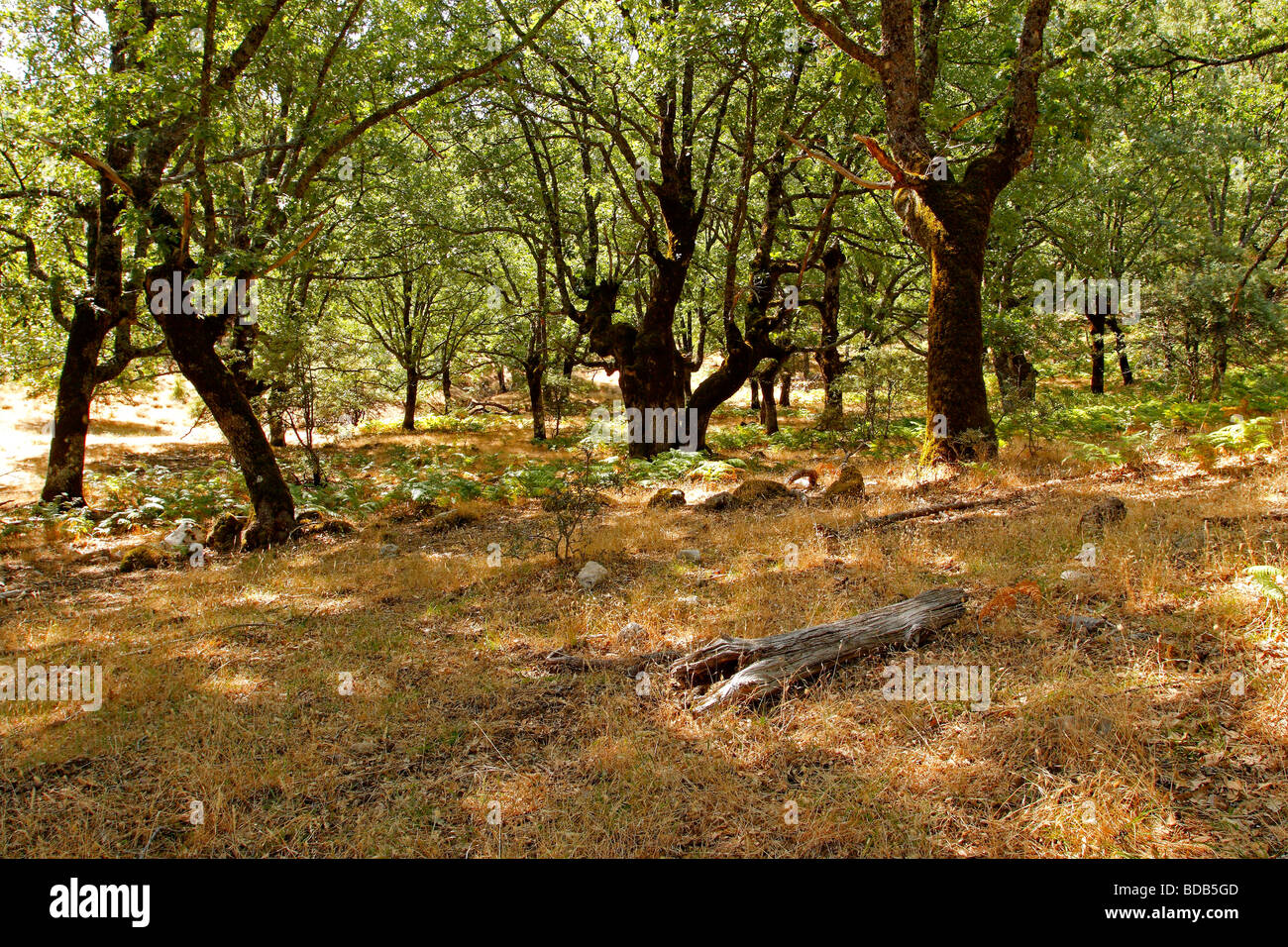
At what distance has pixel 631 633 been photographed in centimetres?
534

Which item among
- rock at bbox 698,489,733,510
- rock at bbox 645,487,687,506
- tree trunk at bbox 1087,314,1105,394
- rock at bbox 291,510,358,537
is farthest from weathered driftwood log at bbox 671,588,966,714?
tree trunk at bbox 1087,314,1105,394

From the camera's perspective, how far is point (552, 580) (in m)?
6.94

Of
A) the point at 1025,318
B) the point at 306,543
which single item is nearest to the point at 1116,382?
the point at 1025,318

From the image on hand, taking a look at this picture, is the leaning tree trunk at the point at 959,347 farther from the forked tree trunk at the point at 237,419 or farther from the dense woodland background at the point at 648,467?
the forked tree trunk at the point at 237,419

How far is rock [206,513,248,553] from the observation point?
9.87m

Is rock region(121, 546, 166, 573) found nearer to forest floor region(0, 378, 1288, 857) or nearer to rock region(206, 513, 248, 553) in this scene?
rock region(206, 513, 248, 553)

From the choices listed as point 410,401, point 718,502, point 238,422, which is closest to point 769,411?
point 718,502

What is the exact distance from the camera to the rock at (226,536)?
9.87 m

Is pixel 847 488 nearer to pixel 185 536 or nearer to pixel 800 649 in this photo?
pixel 800 649

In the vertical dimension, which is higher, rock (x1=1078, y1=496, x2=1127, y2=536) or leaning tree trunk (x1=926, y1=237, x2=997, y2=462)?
leaning tree trunk (x1=926, y1=237, x2=997, y2=462)

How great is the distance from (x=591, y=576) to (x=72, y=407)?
11.1m

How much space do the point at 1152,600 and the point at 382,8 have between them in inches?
540

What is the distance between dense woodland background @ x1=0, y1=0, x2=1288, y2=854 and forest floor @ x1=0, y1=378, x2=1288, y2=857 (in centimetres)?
3
